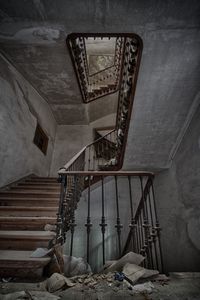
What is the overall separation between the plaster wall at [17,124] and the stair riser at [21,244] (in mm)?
2192

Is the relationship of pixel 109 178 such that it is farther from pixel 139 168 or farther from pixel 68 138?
pixel 68 138

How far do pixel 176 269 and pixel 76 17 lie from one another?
14.9ft

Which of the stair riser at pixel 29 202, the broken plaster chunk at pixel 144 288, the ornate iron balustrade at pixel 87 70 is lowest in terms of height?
the broken plaster chunk at pixel 144 288

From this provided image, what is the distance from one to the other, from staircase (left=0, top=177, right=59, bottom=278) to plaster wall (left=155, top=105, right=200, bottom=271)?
231 cm

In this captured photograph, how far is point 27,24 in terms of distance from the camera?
2477mm

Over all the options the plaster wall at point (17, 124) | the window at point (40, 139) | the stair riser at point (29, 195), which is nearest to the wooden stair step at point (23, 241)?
the stair riser at point (29, 195)

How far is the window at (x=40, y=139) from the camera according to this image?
225 inches

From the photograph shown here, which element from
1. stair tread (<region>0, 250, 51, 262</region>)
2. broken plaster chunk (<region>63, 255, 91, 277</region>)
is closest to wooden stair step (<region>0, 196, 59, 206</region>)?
stair tread (<region>0, 250, 51, 262</region>)

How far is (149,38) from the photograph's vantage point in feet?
7.38

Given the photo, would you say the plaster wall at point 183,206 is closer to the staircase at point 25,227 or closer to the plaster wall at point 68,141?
the staircase at point 25,227

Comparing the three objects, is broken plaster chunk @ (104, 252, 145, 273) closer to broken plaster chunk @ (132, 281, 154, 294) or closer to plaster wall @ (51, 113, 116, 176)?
broken plaster chunk @ (132, 281, 154, 294)

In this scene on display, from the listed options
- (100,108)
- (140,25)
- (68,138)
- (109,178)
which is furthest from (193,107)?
(68,138)

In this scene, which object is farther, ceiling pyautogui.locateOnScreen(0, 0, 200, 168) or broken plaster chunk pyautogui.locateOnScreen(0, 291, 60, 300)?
ceiling pyautogui.locateOnScreen(0, 0, 200, 168)

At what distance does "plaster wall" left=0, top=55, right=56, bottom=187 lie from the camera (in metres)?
3.93
